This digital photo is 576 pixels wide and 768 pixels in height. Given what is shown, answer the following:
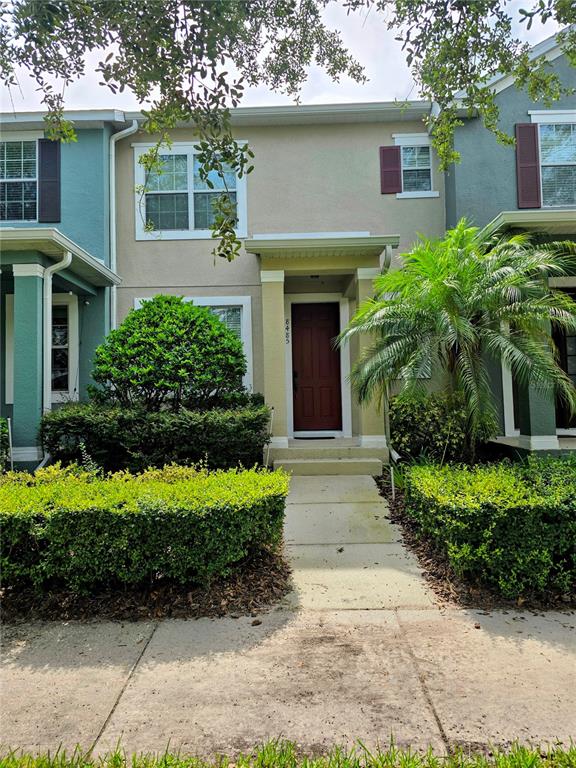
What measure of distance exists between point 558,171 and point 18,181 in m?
9.82

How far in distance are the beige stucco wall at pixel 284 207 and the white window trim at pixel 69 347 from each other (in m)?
0.83

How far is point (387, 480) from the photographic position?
22.3ft

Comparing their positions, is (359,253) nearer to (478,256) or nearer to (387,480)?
(478,256)

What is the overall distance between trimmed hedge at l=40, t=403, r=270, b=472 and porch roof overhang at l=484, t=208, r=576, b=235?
4374 millimetres

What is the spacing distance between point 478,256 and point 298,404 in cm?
487

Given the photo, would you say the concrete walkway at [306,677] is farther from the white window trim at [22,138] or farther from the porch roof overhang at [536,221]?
the white window trim at [22,138]

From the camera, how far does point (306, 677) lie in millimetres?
2600

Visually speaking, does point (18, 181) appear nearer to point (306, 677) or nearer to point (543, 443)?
point (306, 677)

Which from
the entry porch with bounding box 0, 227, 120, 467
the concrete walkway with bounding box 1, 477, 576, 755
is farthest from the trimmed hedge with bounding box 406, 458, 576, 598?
the entry porch with bounding box 0, 227, 120, 467

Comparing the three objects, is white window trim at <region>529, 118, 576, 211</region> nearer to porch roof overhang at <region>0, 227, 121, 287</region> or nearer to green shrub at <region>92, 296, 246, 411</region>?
green shrub at <region>92, 296, 246, 411</region>

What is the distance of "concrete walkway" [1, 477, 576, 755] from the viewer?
2.18 meters

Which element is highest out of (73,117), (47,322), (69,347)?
(73,117)

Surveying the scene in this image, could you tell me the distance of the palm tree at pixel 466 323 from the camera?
5145 mm

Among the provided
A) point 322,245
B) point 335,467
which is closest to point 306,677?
point 335,467
